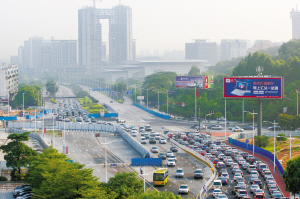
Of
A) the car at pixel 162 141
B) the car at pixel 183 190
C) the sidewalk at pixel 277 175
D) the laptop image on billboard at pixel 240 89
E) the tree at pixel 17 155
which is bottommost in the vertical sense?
the sidewalk at pixel 277 175

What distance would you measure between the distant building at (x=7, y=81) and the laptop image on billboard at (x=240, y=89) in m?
95.1

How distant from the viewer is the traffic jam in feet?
135

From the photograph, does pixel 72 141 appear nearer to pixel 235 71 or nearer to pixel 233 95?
pixel 233 95

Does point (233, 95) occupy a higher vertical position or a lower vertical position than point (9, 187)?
higher

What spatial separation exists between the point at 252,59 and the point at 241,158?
216ft

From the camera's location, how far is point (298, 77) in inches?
4331

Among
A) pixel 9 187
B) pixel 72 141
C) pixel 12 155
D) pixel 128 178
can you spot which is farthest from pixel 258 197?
pixel 72 141

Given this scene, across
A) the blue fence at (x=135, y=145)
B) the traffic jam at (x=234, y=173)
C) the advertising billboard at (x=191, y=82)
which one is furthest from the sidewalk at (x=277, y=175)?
the advertising billboard at (x=191, y=82)

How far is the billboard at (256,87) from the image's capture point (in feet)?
230

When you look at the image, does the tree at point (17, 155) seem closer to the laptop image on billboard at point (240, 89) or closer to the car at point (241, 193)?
the car at point (241, 193)

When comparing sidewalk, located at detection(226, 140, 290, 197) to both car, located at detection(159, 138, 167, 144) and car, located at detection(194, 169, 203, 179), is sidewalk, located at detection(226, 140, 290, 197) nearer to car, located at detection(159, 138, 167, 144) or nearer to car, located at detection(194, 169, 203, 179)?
car, located at detection(194, 169, 203, 179)

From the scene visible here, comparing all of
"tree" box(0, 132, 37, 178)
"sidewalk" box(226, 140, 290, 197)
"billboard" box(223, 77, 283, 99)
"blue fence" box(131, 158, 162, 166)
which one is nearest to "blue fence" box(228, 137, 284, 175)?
"sidewalk" box(226, 140, 290, 197)

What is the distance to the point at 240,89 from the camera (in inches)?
2844

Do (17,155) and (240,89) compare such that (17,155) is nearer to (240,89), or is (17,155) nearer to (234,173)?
(234,173)
